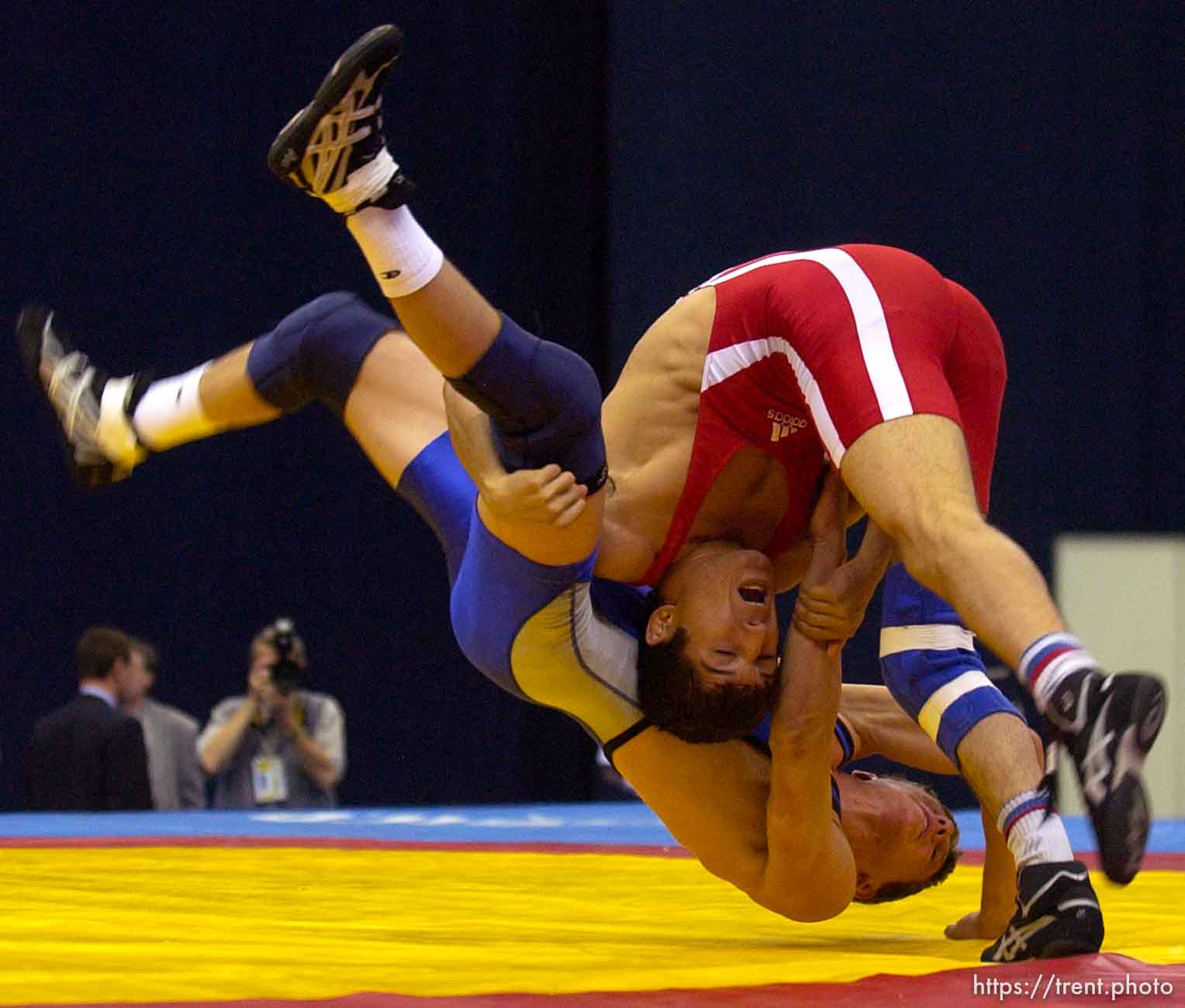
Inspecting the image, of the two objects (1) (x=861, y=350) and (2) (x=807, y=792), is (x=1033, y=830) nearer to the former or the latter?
(2) (x=807, y=792)

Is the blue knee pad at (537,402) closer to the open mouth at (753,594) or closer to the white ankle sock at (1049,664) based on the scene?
the open mouth at (753,594)

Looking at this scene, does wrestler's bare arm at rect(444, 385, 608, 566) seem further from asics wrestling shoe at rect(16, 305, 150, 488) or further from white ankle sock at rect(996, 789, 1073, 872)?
asics wrestling shoe at rect(16, 305, 150, 488)

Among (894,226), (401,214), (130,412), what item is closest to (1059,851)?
(401,214)

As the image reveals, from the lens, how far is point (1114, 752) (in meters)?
2.09

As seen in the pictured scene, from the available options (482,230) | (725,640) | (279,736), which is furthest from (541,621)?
(482,230)

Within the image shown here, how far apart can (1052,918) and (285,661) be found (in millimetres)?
4635

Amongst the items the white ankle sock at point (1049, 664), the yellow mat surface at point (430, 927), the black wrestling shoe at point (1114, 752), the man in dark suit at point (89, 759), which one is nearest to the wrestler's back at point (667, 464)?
the yellow mat surface at point (430, 927)

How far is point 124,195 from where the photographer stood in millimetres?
8453

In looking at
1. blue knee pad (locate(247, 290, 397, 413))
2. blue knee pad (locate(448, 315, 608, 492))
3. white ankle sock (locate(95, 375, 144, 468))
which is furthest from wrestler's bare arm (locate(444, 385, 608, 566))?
white ankle sock (locate(95, 375, 144, 468))

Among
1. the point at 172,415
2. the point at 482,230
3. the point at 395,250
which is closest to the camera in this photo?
the point at 395,250

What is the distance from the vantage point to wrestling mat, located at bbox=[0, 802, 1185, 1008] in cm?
202

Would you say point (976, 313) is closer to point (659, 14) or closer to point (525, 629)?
point (525, 629)

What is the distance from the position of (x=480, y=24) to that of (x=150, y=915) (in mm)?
6911

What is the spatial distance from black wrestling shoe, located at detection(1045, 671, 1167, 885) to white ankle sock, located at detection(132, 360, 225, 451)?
175 centimetres
